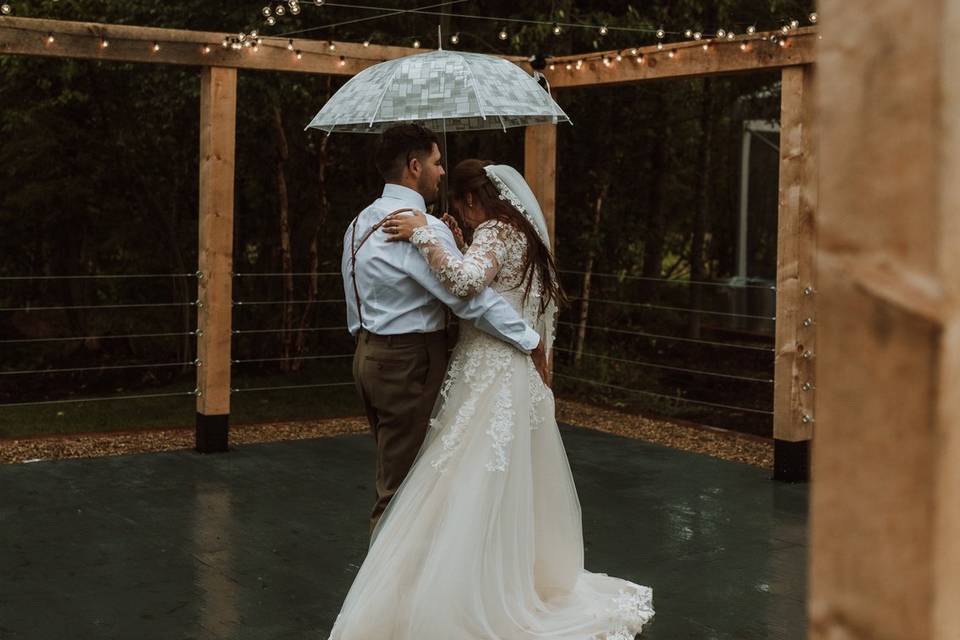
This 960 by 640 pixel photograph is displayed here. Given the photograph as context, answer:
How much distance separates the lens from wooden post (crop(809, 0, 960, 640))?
88cm

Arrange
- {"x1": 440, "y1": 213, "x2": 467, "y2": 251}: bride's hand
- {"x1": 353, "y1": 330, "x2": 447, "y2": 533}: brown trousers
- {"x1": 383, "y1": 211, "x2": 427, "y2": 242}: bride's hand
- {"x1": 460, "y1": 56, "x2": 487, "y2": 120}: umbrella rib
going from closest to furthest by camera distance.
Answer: {"x1": 383, "y1": 211, "x2": 427, "y2": 242}: bride's hand < {"x1": 353, "y1": 330, "x2": 447, "y2": 533}: brown trousers < {"x1": 440, "y1": 213, "x2": 467, "y2": 251}: bride's hand < {"x1": 460, "y1": 56, "x2": 487, "y2": 120}: umbrella rib

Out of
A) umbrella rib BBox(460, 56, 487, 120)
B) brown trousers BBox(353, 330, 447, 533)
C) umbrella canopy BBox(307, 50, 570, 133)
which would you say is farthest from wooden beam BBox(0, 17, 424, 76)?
brown trousers BBox(353, 330, 447, 533)

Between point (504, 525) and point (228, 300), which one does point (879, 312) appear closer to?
point (504, 525)

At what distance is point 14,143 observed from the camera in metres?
9.65

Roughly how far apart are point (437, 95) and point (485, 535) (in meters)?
A: 1.78

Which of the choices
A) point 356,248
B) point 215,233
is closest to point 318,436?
point 215,233

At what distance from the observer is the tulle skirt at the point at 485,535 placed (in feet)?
11.3

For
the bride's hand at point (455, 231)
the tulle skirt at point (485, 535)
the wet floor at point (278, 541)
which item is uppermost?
the bride's hand at point (455, 231)

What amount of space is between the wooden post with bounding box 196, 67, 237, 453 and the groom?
3010mm

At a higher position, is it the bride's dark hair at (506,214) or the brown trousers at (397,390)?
the bride's dark hair at (506,214)

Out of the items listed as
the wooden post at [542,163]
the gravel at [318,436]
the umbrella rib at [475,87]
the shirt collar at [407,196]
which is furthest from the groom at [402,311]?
the wooden post at [542,163]

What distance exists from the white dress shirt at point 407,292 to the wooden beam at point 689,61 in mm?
2719

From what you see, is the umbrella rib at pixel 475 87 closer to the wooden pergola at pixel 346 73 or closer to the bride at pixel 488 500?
the bride at pixel 488 500

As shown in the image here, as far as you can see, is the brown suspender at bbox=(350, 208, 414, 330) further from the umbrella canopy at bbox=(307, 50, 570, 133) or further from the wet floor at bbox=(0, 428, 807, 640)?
the wet floor at bbox=(0, 428, 807, 640)
